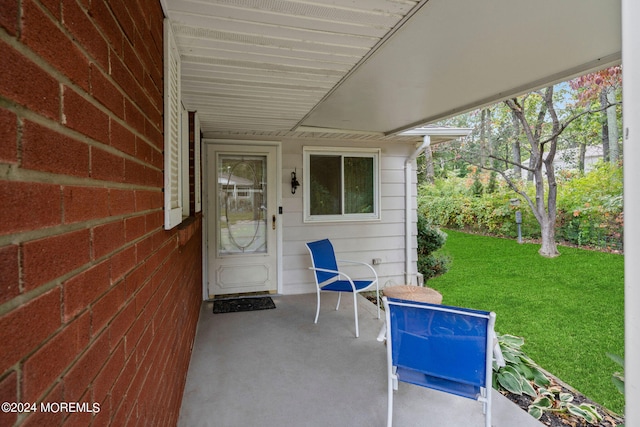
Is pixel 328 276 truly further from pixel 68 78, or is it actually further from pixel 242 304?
pixel 68 78

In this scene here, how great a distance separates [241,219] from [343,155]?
183 cm

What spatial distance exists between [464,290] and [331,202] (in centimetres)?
359

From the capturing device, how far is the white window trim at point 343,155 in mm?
4863

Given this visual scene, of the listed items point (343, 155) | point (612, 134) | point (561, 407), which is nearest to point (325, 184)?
point (343, 155)

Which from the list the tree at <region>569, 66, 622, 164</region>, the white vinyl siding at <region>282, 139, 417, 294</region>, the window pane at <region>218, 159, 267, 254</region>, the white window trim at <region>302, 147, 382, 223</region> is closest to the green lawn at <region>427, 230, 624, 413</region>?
the white vinyl siding at <region>282, 139, 417, 294</region>

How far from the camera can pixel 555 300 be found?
5.99m

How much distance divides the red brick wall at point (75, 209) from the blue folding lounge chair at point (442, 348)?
4.48ft

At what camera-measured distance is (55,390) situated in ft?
1.68

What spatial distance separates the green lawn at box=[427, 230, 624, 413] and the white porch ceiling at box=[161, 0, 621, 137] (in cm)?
302

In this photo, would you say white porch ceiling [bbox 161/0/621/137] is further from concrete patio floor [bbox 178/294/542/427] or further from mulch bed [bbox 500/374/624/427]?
mulch bed [bbox 500/374/624/427]

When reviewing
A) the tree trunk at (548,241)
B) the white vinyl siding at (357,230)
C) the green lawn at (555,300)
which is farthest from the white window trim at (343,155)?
the tree trunk at (548,241)

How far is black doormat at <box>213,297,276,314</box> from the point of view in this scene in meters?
4.17

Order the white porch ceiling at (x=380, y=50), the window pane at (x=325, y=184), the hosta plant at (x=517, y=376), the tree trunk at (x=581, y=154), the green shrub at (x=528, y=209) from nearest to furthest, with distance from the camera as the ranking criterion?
1. the white porch ceiling at (x=380, y=50)
2. the hosta plant at (x=517, y=376)
3. the window pane at (x=325, y=184)
4. the green shrub at (x=528, y=209)
5. the tree trunk at (x=581, y=154)

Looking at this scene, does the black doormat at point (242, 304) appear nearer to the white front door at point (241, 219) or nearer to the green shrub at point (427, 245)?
the white front door at point (241, 219)
